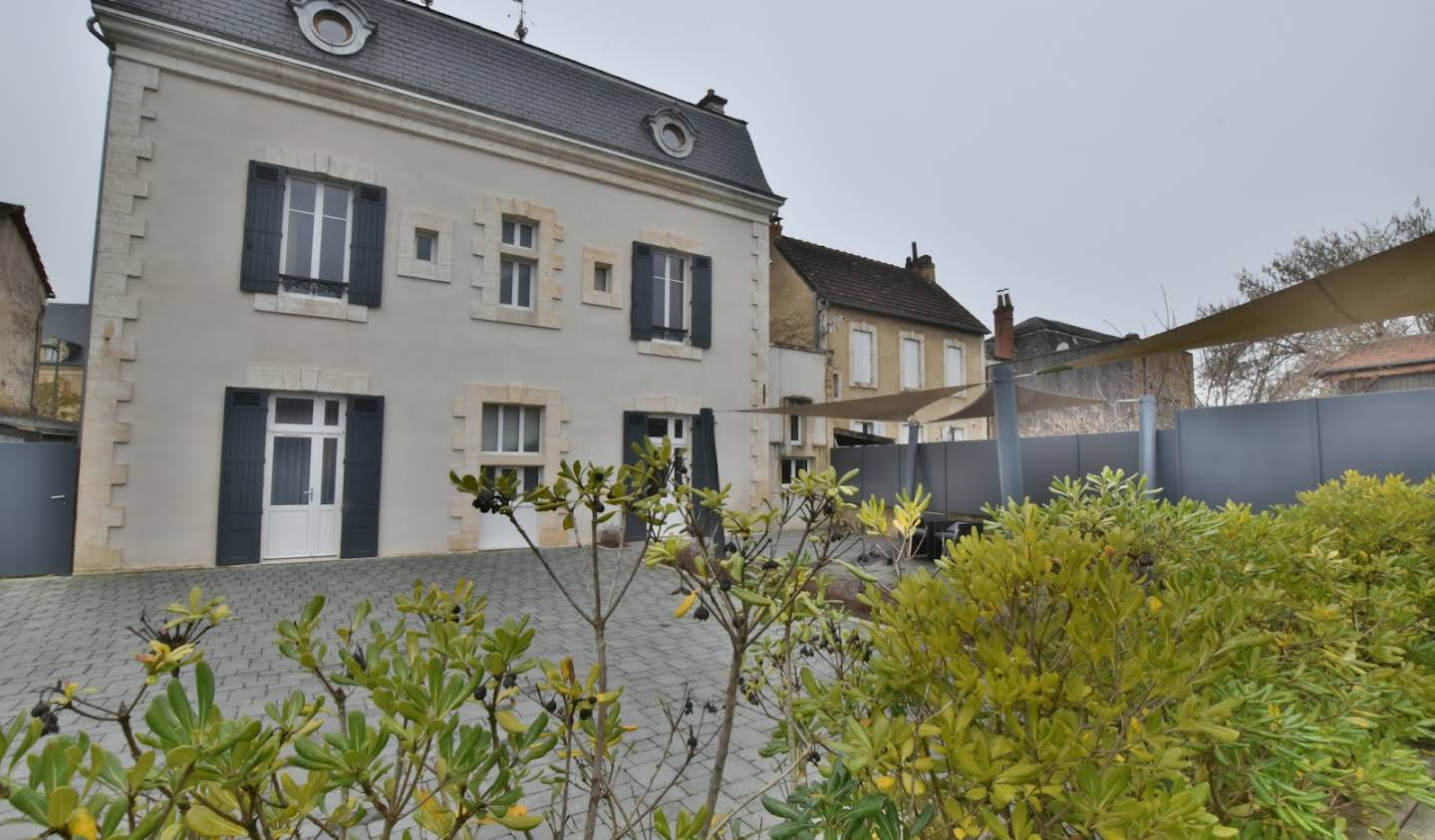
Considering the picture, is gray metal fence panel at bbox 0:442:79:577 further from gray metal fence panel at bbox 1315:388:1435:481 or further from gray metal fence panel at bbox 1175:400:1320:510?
gray metal fence panel at bbox 1315:388:1435:481

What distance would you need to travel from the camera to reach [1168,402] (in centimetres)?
1513

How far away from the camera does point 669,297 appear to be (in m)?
10.2

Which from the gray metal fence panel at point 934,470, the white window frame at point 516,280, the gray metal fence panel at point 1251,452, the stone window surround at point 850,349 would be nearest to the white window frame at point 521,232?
the white window frame at point 516,280

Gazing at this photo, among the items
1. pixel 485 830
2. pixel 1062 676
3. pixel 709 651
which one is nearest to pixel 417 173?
pixel 709 651

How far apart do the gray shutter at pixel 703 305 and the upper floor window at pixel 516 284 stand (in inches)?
105

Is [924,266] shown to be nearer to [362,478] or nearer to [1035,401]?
[1035,401]

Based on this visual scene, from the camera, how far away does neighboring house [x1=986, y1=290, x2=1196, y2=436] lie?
50.0ft

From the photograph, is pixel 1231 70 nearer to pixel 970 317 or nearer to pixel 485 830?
pixel 970 317

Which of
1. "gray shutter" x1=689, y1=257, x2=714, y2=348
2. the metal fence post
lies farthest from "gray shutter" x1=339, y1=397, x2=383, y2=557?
the metal fence post

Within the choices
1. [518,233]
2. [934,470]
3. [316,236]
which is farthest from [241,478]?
[934,470]

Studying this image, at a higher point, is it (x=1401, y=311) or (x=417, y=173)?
(x=417, y=173)

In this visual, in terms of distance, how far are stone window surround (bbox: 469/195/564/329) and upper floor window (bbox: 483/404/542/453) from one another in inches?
49.7

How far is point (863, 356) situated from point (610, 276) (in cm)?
626

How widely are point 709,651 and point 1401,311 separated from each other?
4800mm
